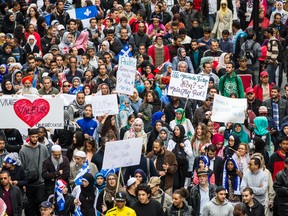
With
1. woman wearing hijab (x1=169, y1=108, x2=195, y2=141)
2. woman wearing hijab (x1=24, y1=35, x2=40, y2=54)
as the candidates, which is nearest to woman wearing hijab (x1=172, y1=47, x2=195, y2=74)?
woman wearing hijab (x1=24, y1=35, x2=40, y2=54)

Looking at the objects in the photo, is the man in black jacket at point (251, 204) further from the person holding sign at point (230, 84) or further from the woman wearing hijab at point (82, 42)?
the woman wearing hijab at point (82, 42)

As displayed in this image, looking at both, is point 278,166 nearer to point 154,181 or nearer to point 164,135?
point 164,135

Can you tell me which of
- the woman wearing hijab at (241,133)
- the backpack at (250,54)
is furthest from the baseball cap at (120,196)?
the backpack at (250,54)

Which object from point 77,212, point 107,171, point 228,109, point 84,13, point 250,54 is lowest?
point 77,212

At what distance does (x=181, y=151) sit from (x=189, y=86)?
8.62 feet

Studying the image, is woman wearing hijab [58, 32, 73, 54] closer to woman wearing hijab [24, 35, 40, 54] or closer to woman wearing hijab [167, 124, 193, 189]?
woman wearing hijab [24, 35, 40, 54]

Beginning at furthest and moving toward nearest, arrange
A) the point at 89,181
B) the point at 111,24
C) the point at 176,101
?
the point at 111,24
the point at 176,101
the point at 89,181

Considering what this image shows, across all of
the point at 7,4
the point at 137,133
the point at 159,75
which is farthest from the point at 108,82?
the point at 7,4

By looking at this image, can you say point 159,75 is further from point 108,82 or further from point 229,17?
point 229,17

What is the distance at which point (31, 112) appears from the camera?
82.7 feet

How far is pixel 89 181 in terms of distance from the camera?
22.7 m

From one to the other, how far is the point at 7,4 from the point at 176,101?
31.2 ft

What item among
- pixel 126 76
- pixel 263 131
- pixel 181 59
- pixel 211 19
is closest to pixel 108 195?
pixel 263 131

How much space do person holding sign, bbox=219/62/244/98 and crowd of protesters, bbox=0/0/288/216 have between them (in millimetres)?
24
